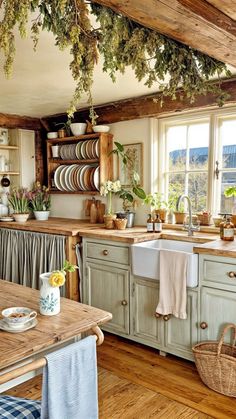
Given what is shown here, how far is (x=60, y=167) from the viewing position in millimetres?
4309

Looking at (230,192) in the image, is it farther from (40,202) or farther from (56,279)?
(40,202)

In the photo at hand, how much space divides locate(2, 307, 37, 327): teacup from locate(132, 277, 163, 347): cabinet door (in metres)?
1.43

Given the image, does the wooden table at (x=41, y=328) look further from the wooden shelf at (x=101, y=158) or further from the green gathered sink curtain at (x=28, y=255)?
the wooden shelf at (x=101, y=158)

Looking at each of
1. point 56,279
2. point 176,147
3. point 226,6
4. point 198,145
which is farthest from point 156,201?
point 226,6

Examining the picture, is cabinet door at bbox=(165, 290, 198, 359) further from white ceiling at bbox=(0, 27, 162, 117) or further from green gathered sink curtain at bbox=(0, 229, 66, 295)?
white ceiling at bbox=(0, 27, 162, 117)

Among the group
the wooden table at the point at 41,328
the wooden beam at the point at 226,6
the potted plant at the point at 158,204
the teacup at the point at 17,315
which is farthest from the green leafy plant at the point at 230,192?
the teacup at the point at 17,315

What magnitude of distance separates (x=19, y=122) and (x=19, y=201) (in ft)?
3.15

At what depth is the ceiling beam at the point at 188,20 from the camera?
4.29 feet

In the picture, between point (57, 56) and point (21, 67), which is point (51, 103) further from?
point (57, 56)

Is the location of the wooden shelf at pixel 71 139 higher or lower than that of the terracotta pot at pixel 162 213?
higher

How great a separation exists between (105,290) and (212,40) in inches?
87.4

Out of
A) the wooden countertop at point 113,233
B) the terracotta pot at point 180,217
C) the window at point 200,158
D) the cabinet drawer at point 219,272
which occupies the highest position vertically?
the window at point 200,158

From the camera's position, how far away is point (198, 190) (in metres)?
3.40

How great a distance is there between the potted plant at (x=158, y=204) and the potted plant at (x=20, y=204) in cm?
151
